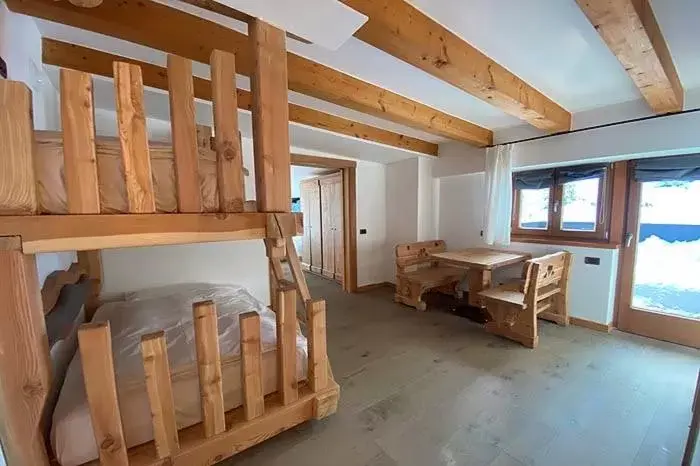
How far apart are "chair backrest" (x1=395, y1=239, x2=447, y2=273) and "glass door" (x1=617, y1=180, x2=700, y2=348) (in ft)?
6.70

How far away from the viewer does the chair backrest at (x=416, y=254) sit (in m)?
3.99

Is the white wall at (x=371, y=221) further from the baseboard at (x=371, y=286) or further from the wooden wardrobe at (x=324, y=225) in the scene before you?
the wooden wardrobe at (x=324, y=225)

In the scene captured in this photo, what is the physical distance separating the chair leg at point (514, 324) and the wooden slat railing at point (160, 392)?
281cm

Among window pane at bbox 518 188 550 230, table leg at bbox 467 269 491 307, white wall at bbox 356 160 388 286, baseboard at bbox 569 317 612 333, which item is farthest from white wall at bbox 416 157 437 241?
baseboard at bbox 569 317 612 333

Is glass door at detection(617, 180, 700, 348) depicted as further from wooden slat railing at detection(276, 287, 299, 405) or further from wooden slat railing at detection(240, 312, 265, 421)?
wooden slat railing at detection(240, 312, 265, 421)

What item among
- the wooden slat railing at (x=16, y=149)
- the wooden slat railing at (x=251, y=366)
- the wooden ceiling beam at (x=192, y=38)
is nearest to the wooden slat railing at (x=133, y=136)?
the wooden slat railing at (x=16, y=149)

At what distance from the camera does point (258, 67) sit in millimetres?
1285

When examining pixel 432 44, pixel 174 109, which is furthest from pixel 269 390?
pixel 432 44

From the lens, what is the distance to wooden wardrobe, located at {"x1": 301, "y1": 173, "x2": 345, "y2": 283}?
495 cm

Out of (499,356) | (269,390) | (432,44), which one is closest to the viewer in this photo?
(432,44)

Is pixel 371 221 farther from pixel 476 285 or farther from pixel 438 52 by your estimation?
pixel 438 52

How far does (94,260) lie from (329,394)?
2.54 meters

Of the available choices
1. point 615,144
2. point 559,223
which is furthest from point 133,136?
point 559,223

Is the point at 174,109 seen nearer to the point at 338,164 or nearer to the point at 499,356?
the point at 499,356
